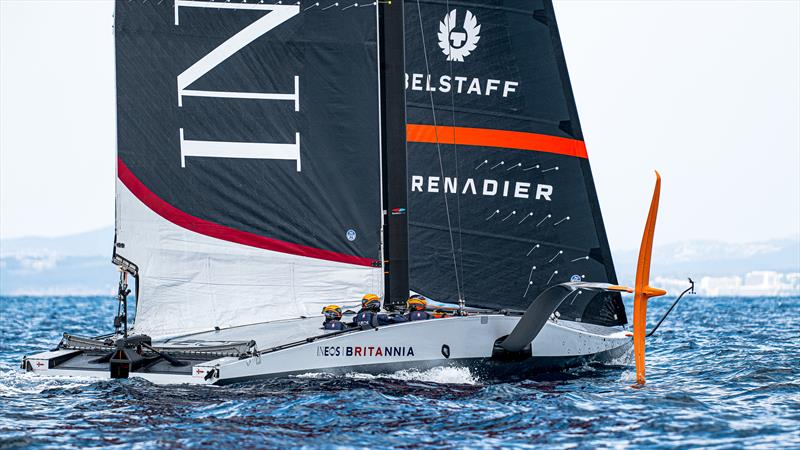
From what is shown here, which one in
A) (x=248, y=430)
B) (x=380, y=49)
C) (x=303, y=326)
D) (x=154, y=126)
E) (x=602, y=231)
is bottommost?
(x=248, y=430)

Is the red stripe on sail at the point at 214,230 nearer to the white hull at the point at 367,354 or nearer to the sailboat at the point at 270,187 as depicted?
the sailboat at the point at 270,187

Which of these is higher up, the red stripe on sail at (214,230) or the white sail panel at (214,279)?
the red stripe on sail at (214,230)

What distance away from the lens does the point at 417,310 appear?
13.0 meters

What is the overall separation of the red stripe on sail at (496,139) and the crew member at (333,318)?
3.03 metres

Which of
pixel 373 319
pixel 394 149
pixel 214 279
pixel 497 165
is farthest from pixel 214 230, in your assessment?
pixel 497 165

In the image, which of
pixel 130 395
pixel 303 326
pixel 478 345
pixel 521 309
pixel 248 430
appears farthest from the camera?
pixel 521 309

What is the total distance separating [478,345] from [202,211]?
4.10m

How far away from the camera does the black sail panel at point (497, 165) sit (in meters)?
15.2

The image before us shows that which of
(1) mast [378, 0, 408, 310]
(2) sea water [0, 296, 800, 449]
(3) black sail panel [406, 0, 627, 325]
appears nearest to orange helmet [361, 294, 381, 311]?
(1) mast [378, 0, 408, 310]

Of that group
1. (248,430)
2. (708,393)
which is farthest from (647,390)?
(248,430)

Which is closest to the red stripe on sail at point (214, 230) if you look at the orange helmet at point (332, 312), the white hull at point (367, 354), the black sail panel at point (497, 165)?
the orange helmet at point (332, 312)

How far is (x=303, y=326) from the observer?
1384cm

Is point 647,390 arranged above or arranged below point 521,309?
below

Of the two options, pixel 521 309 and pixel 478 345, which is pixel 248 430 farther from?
pixel 521 309
